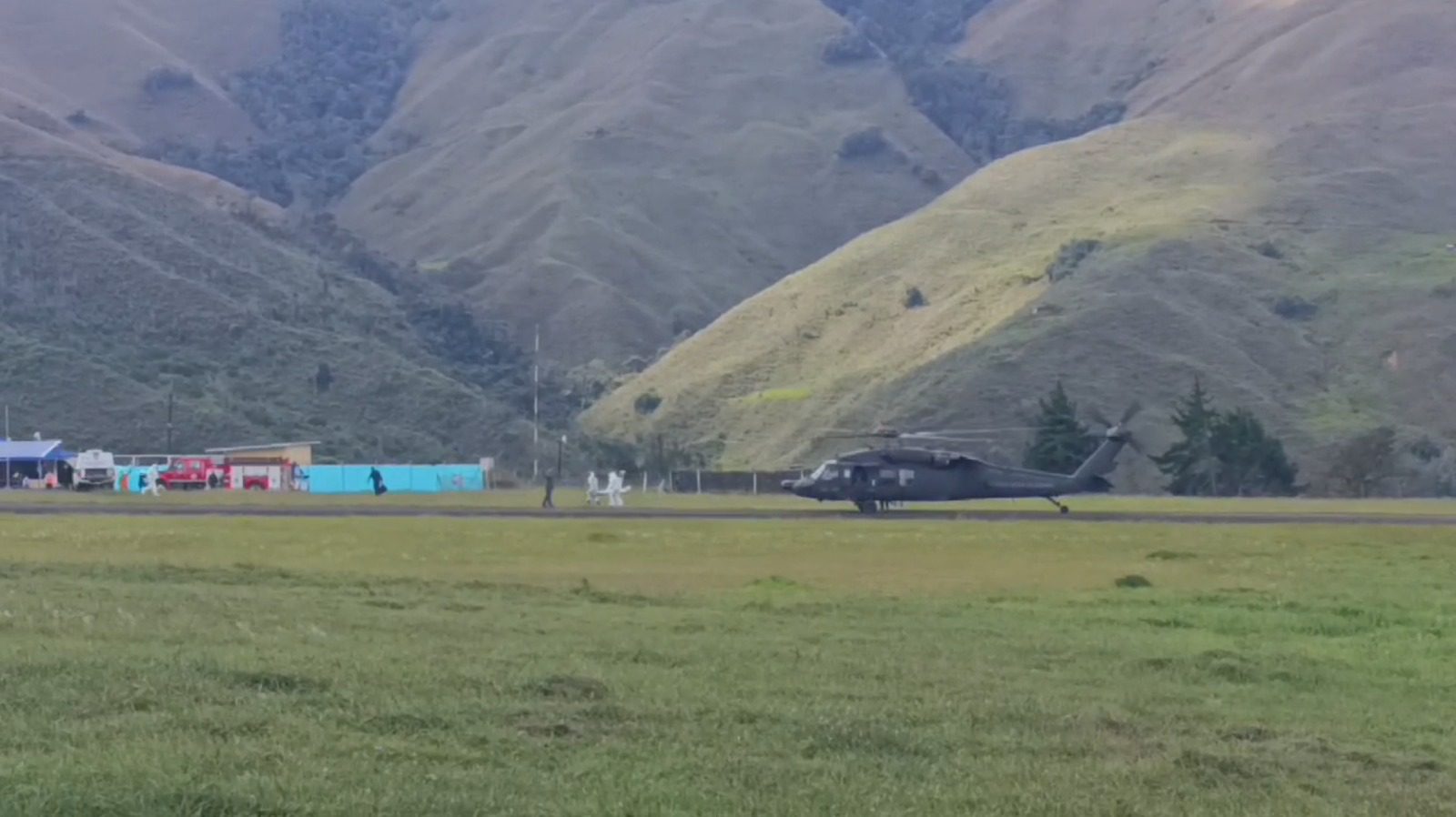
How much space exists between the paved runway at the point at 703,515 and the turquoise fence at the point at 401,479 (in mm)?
25465

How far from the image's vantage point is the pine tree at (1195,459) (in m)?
78.9

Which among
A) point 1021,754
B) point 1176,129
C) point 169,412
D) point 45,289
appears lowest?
point 1021,754

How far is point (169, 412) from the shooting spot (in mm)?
92250

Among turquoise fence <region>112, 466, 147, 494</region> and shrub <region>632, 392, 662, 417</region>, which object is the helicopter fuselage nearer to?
turquoise fence <region>112, 466, 147, 494</region>

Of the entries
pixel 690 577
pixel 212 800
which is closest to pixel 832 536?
pixel 690 577

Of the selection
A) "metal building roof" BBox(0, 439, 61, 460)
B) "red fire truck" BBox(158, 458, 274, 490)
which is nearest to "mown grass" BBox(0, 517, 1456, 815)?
"red fire truck" BBox(158, 458, 274, 490)

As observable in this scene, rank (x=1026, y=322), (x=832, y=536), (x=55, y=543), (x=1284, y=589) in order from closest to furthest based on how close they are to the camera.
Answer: (x=1284, y=589) → (x=55, y=543) → (x=832, y=536) → (x=1026, y=322)

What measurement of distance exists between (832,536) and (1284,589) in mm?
14456

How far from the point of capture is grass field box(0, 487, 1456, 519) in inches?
2163

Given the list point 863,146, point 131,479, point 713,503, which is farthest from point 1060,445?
point 863,146

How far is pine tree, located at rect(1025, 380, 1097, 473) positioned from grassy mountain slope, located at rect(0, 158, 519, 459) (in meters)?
37.3

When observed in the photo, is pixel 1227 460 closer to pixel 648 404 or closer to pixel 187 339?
pixel 648 404

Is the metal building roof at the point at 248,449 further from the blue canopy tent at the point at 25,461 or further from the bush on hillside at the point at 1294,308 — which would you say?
the bush on hillside at the point at 1294,308

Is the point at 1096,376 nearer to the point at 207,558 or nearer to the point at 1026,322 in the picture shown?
the point at 1026,322
